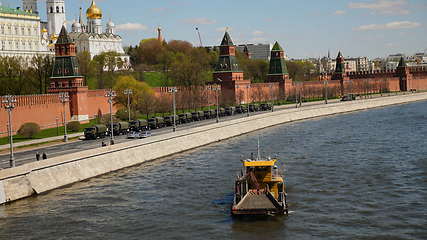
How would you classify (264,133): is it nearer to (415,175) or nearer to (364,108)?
(415,175)

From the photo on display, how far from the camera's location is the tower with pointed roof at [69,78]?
7331cm

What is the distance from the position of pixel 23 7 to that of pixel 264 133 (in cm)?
10762

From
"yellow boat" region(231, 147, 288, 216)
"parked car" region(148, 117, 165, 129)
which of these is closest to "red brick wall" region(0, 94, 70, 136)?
"parked car" region(148, 117, 165, 129)

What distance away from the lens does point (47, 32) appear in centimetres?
15775

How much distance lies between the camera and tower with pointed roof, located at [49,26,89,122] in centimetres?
7331

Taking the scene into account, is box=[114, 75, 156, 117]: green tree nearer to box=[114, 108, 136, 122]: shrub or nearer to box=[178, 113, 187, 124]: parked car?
box=[114, 108, 136, 122]: shrub

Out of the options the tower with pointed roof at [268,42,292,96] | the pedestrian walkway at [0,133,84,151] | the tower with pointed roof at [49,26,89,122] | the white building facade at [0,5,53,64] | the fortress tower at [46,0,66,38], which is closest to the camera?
the pedestrian walkway at [0,133,84,151]

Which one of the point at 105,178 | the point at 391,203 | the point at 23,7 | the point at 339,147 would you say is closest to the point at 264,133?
the point at 339,147

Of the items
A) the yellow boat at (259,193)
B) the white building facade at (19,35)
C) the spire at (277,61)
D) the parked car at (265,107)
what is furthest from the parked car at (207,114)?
the yellow boat at (259,193)

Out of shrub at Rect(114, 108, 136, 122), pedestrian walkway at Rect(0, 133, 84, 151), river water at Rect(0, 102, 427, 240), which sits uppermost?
shrub at Rect(114, 108, 136, 122)

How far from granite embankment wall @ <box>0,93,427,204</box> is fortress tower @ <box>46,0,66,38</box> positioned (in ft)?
316

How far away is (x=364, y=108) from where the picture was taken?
10675cm

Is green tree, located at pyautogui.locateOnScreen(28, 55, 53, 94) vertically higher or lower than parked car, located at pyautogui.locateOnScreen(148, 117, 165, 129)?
higher

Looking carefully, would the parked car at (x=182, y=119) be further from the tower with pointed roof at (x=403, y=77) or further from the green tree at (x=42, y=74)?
the tower with pointed roof at (x=403, y=77)
